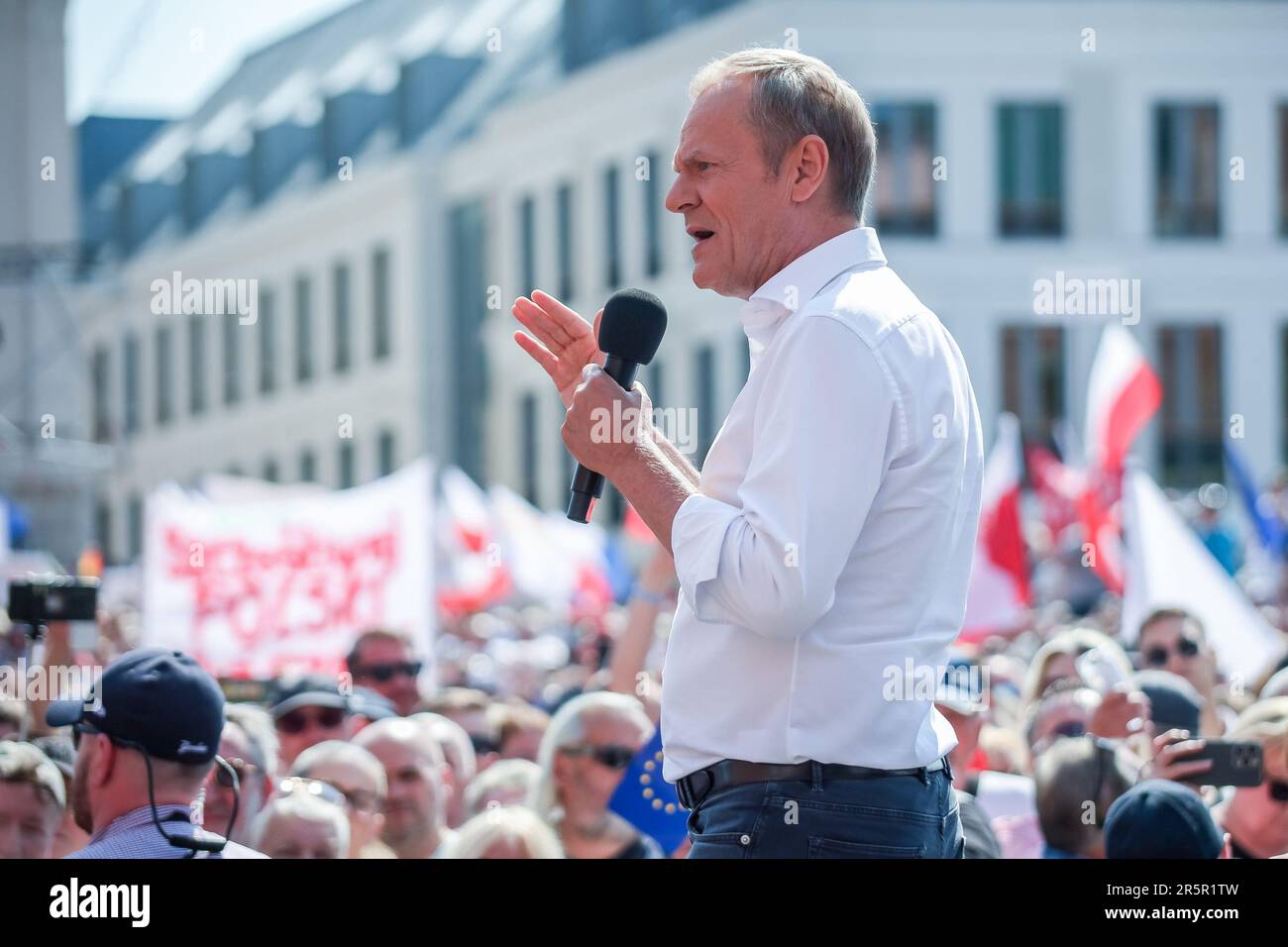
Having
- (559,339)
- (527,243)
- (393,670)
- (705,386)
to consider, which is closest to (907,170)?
(705,386)

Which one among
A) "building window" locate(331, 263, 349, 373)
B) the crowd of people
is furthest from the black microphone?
"building window" locate(331, 263, 349, 373)

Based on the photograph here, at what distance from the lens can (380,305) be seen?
138 ft

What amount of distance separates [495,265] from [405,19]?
8.71 m

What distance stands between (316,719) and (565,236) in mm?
29562

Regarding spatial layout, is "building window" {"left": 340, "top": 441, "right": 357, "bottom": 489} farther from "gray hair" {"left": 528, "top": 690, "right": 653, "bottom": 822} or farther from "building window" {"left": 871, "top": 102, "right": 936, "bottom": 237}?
"gray hair" {"left": 528, "top": 690, "right": 653, "bottom": 822}

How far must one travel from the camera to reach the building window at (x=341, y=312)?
142ft

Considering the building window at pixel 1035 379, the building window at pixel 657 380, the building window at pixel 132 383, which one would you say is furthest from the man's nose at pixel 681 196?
the building window at pixel 132 383

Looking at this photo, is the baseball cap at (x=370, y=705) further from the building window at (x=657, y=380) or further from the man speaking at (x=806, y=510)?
the building window at (x=657, y=380)

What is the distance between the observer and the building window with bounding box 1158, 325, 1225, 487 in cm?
3391

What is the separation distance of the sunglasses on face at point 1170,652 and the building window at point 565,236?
91.8 feet

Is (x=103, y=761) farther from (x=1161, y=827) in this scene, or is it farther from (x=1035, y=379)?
(x=1035, y=379)

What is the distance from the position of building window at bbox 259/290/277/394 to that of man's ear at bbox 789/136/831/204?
4313 centimetres

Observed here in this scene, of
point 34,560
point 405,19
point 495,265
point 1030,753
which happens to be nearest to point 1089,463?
point 34,560

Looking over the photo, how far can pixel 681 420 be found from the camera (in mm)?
4785
